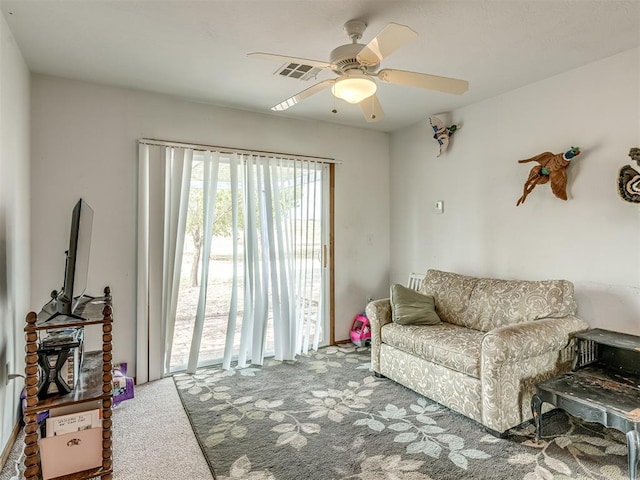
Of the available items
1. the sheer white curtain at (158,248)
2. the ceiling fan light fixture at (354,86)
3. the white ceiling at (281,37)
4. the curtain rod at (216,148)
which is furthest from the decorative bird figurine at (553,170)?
the sheer white curtain at (158,248)

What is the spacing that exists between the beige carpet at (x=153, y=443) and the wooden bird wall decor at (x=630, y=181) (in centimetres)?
322

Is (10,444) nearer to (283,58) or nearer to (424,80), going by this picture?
(283,58)

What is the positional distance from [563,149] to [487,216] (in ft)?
2.81

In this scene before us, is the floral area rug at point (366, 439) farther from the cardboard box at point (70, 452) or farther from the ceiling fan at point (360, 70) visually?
the ceiling fan at point (360, 70)

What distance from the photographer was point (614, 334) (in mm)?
2516

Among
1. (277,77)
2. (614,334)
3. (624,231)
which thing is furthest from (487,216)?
(277,77)

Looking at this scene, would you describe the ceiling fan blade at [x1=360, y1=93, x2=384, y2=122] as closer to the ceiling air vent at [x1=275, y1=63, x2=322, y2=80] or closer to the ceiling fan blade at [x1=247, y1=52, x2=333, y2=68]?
the ceiling fan blade at [x1=247, y1=52, x2=333, y2=68]

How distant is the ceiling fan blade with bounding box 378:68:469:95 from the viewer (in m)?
2.05

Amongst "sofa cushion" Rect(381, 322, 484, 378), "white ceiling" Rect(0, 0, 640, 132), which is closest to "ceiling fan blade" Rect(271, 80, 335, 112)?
"white ceiling" Rect(0, 0, 640, 132)

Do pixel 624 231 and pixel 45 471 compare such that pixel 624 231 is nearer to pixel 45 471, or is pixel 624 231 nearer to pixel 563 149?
pixel 563 149

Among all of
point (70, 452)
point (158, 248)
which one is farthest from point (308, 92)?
point (70, 452)

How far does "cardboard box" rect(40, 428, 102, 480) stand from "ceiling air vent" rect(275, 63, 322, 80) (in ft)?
8.66

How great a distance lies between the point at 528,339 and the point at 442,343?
A: 59 centimetres

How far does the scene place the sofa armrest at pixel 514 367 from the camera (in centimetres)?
228
